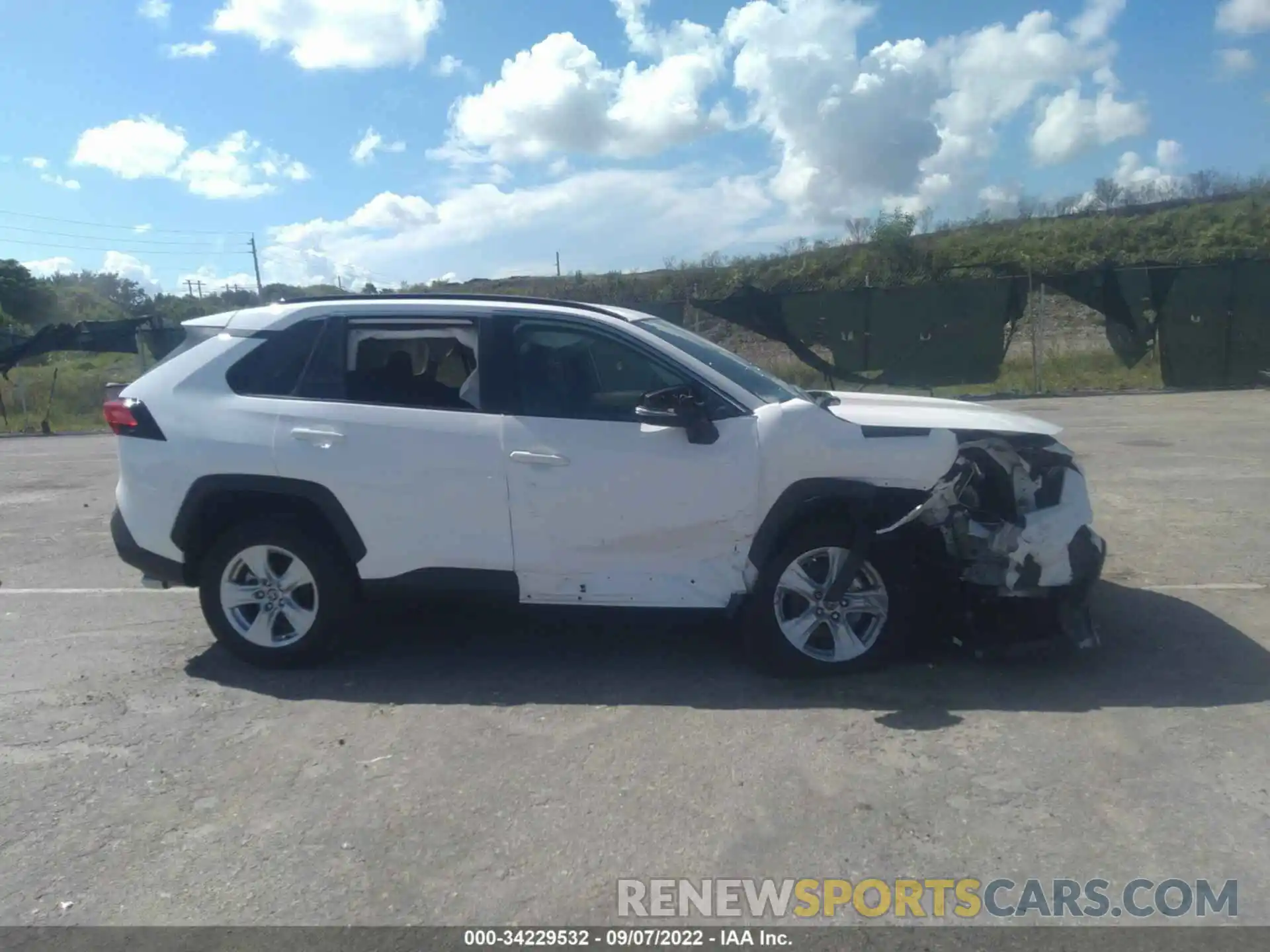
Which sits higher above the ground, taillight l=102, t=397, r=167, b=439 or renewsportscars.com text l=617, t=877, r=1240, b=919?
taillight l=102, t=397, r=167, b=439

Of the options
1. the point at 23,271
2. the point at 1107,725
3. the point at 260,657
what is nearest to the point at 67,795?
the point at 260,657

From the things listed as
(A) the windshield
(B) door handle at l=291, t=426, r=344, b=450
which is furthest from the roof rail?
(B) door handle at l=291, t=426, r=344, b=450

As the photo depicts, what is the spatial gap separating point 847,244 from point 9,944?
36007 millimetres

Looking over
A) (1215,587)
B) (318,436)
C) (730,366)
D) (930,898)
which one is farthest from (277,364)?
(1215,587)

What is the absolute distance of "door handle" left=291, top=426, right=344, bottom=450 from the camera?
5.34m

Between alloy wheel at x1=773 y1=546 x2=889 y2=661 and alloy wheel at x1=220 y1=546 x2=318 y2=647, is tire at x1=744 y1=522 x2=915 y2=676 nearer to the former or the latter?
alloy wheel at x1=773 y1=546 x2=889 y2=661

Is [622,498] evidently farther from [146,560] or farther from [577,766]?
[146,560]

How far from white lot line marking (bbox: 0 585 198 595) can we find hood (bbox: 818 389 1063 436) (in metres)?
4.68

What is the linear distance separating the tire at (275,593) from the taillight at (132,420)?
2.16ft

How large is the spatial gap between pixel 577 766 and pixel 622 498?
1.37 m

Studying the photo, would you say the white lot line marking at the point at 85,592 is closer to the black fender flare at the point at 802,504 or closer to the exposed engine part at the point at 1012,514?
the black fender flare at the point at 802,504

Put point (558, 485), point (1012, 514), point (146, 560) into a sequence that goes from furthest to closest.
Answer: point (146, 560)
point (1012, 514)
point (558, 485)

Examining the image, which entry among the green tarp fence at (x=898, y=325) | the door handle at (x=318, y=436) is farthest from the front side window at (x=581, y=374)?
the green tarp fence at (x=898, y=325)

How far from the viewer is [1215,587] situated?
650 cm
